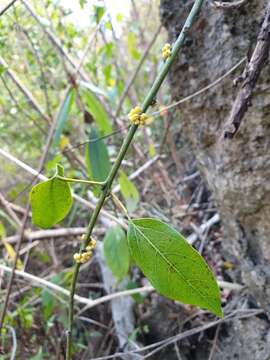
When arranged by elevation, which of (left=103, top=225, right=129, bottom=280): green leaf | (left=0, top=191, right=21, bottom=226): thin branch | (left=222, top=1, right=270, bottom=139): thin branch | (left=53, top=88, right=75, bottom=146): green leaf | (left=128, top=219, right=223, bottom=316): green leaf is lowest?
(left=103, top=225, right=129, bottom=280): green leaf

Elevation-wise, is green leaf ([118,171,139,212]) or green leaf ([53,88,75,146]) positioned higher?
green leaf ([53,88,75,146])

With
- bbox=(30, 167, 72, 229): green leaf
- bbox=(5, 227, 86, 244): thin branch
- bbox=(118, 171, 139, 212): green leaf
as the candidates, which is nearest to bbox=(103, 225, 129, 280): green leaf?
bbox=(118, 171, 139, 212): green leaf

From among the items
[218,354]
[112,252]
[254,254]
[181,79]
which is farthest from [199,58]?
[218,354]

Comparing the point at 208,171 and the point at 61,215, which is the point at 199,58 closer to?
the point at 208,171

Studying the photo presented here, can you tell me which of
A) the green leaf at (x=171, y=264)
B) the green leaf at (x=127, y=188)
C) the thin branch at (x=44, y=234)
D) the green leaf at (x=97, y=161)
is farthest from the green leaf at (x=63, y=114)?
the green leaf at (x=171, y=264)

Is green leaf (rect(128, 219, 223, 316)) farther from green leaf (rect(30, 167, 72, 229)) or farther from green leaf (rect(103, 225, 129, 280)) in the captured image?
green leaf (rect(103, 225, 129, 280))

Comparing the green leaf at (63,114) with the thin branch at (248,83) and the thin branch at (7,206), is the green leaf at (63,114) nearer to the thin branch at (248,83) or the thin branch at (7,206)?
the thin branch at (7,206)
